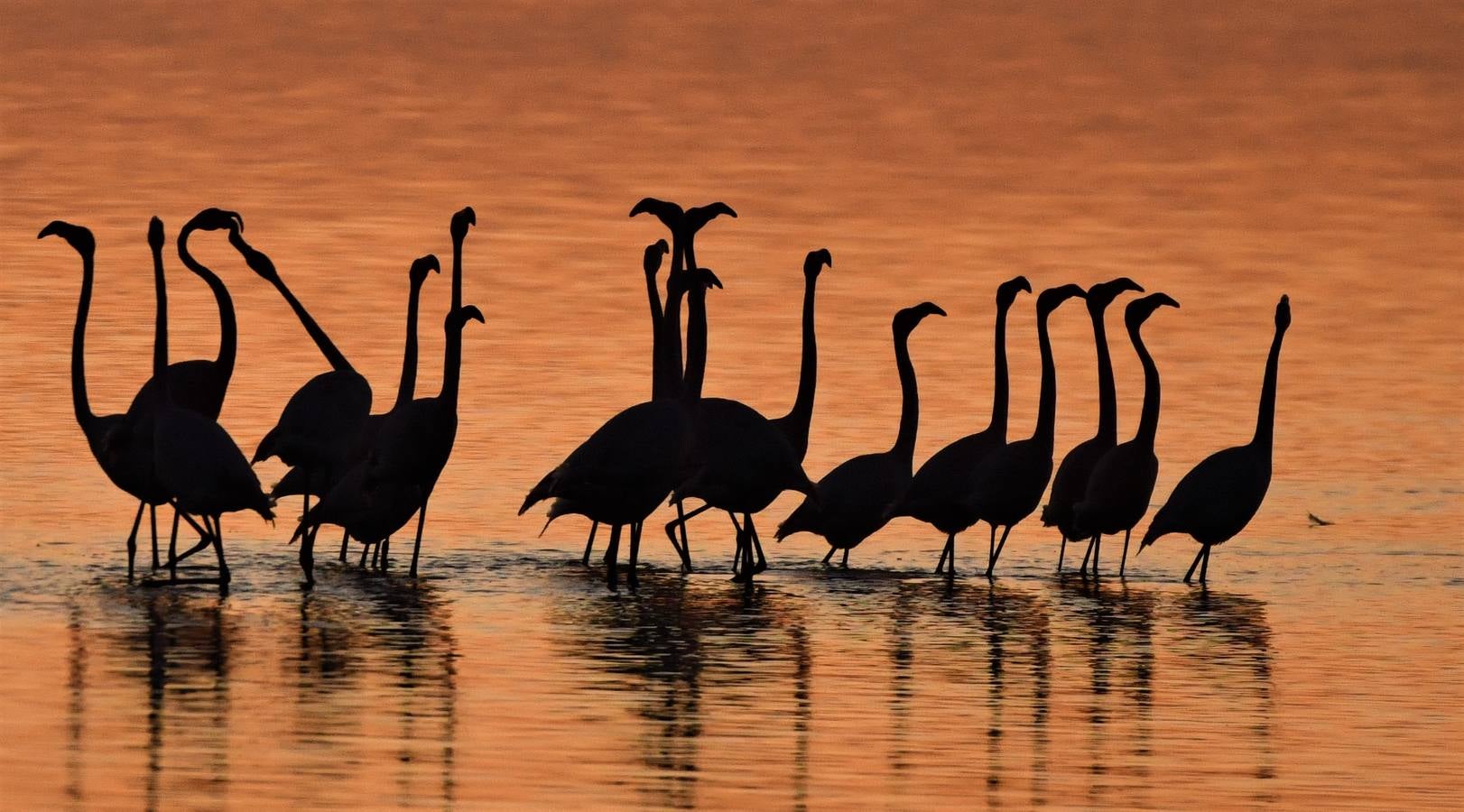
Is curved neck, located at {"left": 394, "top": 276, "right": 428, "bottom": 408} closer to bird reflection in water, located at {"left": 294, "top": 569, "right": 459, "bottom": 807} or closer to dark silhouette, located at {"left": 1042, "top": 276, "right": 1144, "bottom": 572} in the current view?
bird reflection in water, located at {"left": 294, "top": 569, "right": 459, "bottom": 807}

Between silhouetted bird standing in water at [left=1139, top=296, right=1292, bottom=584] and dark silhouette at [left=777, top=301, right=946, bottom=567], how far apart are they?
1597 millimetres

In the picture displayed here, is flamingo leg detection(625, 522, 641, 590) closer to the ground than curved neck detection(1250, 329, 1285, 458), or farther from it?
closer to the ground

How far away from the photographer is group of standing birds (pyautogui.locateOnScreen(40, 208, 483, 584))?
640 inches

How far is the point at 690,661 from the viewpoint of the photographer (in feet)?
47.0

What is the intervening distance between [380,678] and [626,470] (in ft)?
→ 11.7

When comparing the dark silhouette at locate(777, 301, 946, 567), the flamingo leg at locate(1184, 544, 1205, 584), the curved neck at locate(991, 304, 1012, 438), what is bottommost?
the flamingo leg at locate(1184, 544, 1205, 584)

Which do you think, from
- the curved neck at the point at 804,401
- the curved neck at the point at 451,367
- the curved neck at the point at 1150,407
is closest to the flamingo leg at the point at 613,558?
the curved neck at the point at 451,367

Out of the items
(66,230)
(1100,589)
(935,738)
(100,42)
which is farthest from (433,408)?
(100,42)

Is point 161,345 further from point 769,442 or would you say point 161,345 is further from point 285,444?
point 769,442

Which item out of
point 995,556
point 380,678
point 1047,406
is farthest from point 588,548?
point 380,678

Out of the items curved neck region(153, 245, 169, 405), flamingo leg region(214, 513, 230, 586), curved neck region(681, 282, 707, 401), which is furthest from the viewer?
curved neck region(681, 282, 707, 401)

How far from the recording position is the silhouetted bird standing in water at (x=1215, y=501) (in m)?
18.2

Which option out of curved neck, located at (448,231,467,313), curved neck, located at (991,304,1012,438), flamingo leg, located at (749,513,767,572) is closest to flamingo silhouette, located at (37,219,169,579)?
curved neck, located at (448,231,467,313)

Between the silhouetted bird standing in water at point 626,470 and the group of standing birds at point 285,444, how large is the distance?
32.0 inches
